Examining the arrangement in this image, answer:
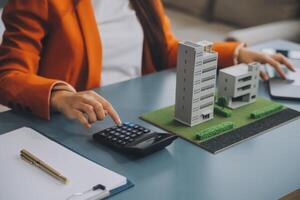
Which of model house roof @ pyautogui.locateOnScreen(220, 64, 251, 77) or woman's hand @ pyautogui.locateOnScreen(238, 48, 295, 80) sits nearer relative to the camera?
model house roof @ pyautogui.locateOnScreen(220, 64, 251, 77)

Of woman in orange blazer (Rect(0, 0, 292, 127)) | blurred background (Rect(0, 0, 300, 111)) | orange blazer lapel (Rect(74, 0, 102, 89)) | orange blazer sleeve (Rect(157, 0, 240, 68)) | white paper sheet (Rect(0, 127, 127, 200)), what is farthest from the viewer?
blurred background (Rect(0, 0, 300, 111))

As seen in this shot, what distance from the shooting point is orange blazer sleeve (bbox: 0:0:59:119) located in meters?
1.13

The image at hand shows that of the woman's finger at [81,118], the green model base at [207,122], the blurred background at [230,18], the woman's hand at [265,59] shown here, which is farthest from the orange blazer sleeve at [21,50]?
the blurred background at [230,18]

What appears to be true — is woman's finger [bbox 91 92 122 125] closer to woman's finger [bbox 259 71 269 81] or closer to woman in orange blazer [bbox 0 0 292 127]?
woman in orange blazer [bbox 0 0 292 127]

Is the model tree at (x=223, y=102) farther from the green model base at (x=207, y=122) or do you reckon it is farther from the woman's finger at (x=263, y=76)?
the woman's finger at (x=263, y=76)

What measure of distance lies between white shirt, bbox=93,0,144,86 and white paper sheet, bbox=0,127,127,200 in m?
0.49

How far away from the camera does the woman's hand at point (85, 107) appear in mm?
1012

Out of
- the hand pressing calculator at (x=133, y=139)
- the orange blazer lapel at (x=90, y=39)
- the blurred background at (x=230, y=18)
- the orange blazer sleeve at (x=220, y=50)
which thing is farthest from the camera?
the blurred background at (x=230, y=18)

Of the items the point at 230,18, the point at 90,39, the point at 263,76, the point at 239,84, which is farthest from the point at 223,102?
the point at 230,18

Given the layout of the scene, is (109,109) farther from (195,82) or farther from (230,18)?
(230,18)

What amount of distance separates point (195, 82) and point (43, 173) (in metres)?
0.34

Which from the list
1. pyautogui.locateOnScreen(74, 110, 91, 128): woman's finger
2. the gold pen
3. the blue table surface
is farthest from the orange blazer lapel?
the gold pen

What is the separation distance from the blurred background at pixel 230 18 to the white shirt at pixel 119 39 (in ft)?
3.21

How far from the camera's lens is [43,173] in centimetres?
88
